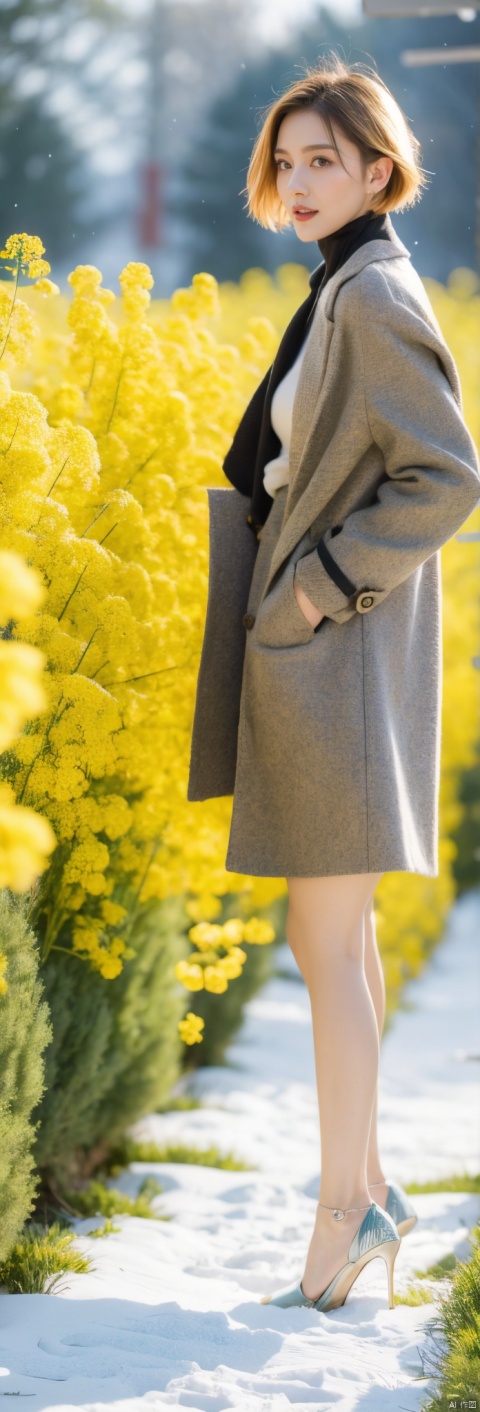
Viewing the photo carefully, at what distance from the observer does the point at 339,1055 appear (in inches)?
72.8

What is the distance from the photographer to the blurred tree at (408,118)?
9.58 feet

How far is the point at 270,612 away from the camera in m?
1.82

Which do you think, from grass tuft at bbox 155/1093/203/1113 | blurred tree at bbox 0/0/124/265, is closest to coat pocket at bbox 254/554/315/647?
grass tuft at bbox 155/1093/203/1113

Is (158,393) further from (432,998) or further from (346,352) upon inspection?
(432,998)

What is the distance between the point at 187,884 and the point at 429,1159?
104 centimetres

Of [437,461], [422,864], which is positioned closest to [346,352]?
[437,461]

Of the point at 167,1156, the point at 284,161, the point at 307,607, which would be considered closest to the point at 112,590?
the point at 307,607

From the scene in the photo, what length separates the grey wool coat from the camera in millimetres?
1714

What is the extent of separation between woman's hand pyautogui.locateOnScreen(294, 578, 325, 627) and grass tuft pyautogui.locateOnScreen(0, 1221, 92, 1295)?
937 millimetres

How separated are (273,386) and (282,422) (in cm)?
7

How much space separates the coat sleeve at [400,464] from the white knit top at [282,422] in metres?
0.21

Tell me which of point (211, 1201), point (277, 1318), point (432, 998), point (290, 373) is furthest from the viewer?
point (432, 998)

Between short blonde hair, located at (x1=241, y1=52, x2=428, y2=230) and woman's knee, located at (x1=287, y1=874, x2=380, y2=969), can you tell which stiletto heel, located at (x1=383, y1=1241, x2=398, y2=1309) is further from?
short blonde hair, located at (x1=241, y1=52, x2=428, y2=230)

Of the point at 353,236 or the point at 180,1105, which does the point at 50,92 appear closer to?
the point at 180,1105
